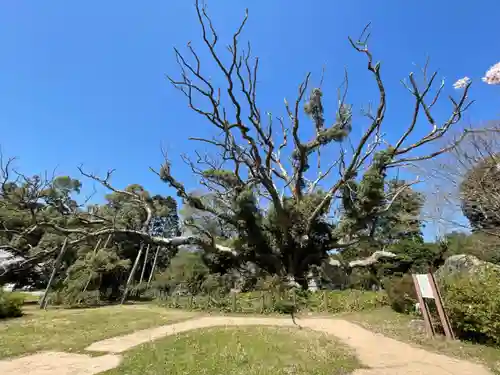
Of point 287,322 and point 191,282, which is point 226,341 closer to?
point 287,322

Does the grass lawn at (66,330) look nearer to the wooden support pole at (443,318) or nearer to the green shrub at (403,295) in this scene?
the green shrub at (403,295)

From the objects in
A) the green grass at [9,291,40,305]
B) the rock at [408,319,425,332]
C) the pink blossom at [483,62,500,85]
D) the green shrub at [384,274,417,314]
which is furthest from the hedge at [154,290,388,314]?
the pink blossom at [483,62,500,85]

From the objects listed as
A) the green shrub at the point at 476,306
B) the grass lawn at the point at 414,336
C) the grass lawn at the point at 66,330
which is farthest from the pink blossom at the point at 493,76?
the grass lawn at the point at 66,330

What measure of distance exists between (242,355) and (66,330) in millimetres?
5219

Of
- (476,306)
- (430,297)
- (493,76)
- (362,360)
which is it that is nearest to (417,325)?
(430,297)

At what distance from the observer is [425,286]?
6.73m

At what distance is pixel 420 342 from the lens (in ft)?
19.8

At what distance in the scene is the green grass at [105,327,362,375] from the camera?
4.40 metres

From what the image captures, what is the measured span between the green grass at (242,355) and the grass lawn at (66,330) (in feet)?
5.86

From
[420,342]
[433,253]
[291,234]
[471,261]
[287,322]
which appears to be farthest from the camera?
[433,253]

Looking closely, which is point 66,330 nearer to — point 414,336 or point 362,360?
point 362,360

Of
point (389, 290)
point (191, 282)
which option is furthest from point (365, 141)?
point (191, 282)

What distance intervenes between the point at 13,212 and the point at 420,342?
1045 inches

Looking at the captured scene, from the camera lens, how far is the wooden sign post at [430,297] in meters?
6.22
